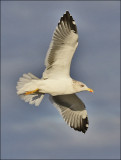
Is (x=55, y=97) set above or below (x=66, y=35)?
below

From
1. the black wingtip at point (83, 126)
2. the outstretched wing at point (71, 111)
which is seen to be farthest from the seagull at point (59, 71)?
the black wingtip at point (83, 126)

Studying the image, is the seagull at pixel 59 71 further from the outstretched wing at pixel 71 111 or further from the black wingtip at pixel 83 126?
the black wingtip at pixel 83 126

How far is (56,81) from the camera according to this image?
14172mm

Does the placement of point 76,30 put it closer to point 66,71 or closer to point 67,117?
point 66,71

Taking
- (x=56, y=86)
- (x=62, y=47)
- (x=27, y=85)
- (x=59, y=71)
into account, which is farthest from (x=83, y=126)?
(x=62, y=47)

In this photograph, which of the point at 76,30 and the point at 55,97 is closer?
the point at 76,30

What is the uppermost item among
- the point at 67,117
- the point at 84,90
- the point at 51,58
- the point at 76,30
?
the point at 76,30

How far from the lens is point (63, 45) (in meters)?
13.9

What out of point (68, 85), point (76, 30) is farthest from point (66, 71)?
point (76, 30)

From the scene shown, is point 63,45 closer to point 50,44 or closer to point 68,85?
point 50,44

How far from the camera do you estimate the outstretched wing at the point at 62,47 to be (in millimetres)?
13852

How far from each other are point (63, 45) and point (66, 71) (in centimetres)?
92

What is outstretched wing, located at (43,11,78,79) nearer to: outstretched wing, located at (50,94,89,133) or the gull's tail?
the gull's tail

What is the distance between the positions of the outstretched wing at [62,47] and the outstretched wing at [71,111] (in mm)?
1674
